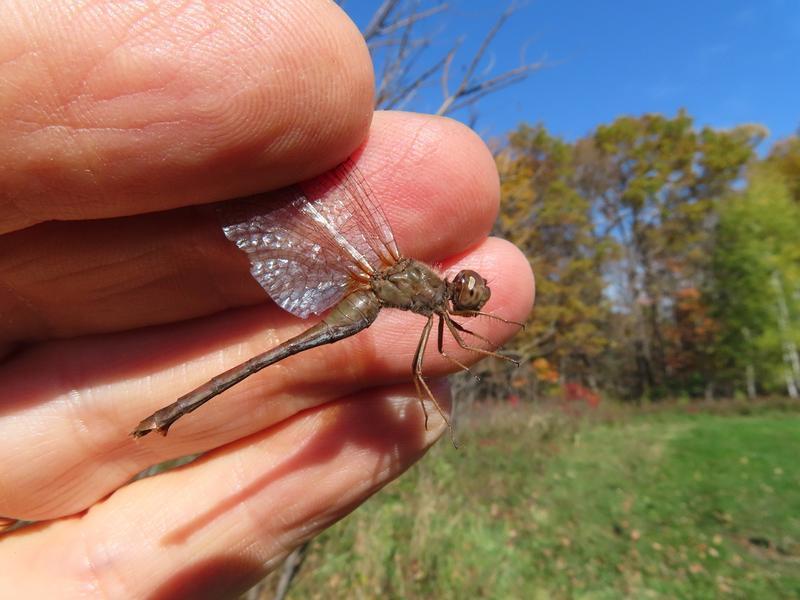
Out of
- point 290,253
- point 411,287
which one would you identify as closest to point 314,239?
point 290,253

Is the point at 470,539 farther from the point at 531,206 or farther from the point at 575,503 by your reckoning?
the point at 531,206

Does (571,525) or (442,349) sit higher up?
(442,349)

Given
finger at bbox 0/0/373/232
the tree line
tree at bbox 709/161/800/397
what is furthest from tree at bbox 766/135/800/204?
finger at bbox 0/0/373/232

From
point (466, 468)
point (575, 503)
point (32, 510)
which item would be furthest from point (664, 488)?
point (32, 510)

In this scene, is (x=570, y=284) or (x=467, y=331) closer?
(x=467, y=331)

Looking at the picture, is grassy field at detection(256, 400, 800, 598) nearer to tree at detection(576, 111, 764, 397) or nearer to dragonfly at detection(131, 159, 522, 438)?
dragonfly at detection(131, 159, 522, 438)

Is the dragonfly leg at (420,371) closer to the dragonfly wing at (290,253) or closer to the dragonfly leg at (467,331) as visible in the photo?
the dragonfly leg at (467,331)

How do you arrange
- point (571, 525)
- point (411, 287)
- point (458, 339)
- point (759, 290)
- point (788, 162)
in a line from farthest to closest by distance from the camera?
point (788, 162) < point (759, 290) < point (571, 525) < point (458, 339) < point (411, 287)

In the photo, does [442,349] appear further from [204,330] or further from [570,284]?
[570,284]
